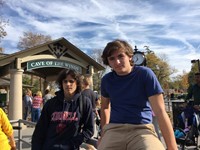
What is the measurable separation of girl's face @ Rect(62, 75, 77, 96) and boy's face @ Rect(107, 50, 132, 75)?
74 centimetres

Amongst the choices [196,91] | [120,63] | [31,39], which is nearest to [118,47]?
[120,63]

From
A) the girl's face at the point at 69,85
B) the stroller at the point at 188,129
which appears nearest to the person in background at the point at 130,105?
the girl's face at the point at 69,85

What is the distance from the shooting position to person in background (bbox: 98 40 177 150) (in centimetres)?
247

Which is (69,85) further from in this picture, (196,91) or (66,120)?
(196,91)

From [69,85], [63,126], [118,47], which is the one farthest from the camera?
[69,85]

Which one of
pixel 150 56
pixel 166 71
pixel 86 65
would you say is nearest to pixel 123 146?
pixel 86 65

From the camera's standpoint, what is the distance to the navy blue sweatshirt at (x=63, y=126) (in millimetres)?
3146

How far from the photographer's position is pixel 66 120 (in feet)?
10.5

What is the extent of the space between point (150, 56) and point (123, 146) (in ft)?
224

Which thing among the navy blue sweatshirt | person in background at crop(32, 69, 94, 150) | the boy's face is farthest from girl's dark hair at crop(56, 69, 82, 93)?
the boy's face

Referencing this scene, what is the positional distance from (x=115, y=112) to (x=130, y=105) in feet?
0.60

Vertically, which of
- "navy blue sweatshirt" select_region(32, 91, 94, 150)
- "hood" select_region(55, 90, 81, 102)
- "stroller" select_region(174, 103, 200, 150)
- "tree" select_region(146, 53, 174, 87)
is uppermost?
"tree" select_region(146, 53, 174, 87)

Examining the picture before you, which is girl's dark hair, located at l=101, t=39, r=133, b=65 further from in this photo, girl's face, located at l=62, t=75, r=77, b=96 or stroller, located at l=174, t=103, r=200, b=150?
stroller, located at l=174, t=103, r=200, b=150

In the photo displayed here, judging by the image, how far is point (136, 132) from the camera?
2.57 meters
